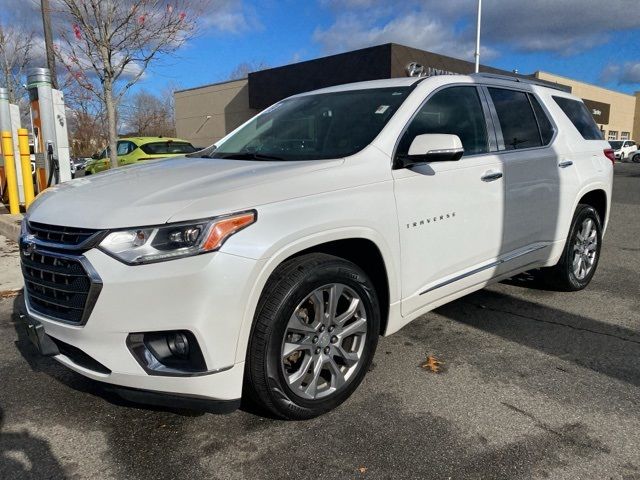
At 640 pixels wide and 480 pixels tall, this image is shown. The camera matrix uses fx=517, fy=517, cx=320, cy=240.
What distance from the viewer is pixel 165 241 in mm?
2254

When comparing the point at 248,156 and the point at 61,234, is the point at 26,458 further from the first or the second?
the point at 248,156

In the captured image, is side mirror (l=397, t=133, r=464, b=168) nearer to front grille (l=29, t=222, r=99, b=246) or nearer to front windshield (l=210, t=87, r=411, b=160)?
front windshield (l=210, t=87, r=411, b=160)

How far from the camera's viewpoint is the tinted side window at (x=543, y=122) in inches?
171

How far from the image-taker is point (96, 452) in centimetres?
254

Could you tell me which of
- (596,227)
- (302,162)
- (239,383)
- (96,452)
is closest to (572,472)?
(239,383)

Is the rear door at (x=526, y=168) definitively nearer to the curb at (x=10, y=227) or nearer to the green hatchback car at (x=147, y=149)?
the curb at (x=10, y=227)

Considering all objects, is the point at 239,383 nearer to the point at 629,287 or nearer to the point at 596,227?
the point at 596,227

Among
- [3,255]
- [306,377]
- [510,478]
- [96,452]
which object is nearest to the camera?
[510,478]

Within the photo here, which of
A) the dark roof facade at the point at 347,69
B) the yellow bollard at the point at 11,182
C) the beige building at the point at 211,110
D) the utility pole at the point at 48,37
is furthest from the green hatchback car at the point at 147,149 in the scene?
the beige building at the point at 211,110

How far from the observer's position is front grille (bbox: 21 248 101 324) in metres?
2.29

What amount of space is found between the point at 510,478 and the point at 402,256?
126 centimetres

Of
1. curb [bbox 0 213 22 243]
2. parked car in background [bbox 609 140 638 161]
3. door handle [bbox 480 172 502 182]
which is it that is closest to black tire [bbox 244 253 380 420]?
door handle [bbox 480 172 502 182]

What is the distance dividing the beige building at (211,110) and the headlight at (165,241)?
96.3ft

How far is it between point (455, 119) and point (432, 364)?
1.69m
